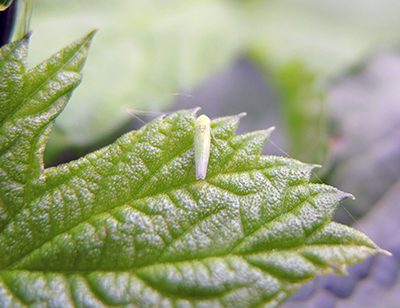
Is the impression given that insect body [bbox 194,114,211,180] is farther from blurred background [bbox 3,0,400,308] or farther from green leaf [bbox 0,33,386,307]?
blurred background [bbox 3,0,400,308]

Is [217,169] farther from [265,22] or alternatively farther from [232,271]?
[265,22]

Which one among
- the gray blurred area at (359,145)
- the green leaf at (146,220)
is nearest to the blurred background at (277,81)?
the gray blurred area at (359,145)

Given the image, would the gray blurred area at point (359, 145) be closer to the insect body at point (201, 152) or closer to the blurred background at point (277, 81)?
the blurred background at point (277, 81)

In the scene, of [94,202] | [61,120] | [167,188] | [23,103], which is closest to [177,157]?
[167,188]

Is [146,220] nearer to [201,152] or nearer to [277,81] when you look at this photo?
[201,152]

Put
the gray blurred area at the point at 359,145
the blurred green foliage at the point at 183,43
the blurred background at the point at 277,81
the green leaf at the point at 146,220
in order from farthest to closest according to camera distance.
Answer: the blurred green foliage at the point at 183,43
the blurred background at the point at 277,81
the gray blurred area at the point at 359,145
the green leaf at the point at 146,220

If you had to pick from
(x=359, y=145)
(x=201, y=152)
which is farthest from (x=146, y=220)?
(x=359, y=145)
